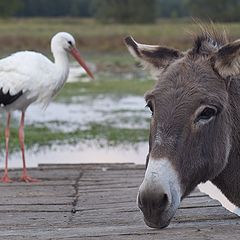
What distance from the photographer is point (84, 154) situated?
473 inches

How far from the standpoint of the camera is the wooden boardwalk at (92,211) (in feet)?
14.7

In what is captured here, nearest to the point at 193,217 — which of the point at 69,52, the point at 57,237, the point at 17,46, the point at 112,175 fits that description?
the point at 57,237

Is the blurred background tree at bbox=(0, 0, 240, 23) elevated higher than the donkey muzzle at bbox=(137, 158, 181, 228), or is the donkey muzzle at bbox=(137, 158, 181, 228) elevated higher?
the donkey muzzle at bbox=(137, 158, 181, 228)

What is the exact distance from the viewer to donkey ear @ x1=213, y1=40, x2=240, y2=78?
401 cm

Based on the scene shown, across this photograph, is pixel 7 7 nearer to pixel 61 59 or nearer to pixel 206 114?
pixel 61 59

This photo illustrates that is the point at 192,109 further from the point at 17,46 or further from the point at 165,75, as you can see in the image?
the point at 17,46

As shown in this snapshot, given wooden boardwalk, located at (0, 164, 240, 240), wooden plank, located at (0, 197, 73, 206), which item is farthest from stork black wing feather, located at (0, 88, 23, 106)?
wooden plank, located at (0, 197, 73, 206)

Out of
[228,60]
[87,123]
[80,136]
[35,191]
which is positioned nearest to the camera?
[228,60]

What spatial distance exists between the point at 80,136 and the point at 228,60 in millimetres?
9537

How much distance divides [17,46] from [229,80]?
1383 inches

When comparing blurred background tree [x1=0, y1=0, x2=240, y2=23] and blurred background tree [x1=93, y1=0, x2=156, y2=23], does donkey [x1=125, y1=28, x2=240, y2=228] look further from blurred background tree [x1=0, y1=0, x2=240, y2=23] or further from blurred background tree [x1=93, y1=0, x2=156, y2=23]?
blurred background tree [x1=93, y1=0, x2=156, y2=23]

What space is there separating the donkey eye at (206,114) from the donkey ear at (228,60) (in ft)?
0.90

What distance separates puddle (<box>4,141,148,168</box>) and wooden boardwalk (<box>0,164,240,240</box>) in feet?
8.05

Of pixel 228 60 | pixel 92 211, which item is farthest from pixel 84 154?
pixel 228 60
